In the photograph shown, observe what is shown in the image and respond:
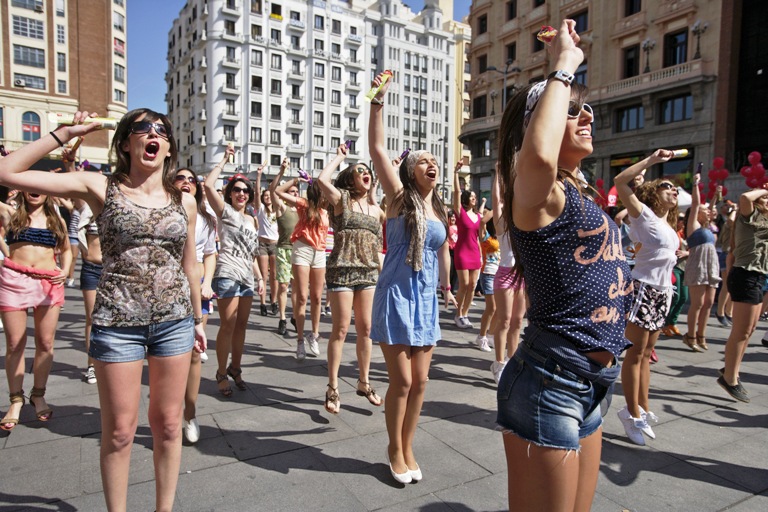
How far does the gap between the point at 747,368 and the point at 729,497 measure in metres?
3.66

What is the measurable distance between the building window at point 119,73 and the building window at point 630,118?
5619 centimetres

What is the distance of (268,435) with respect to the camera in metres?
3.79

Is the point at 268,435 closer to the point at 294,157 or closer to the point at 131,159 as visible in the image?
the point at 131,159

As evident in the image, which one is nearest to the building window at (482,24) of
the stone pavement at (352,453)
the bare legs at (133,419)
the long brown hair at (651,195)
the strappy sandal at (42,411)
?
the long brown hair at (651,195)

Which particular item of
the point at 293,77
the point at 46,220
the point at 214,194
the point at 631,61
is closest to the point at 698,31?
the point at 631,61

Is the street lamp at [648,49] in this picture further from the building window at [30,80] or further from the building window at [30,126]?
the building window at [30,80]

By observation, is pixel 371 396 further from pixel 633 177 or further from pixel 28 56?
pixel 28 56

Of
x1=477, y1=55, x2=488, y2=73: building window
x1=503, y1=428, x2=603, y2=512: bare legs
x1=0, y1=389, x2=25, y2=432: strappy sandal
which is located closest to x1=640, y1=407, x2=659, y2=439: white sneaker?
x1=503, y1=428, x2=603, y2=512: bare legs

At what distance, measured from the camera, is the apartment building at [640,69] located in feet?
81.8

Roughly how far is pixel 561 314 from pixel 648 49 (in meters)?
30.9

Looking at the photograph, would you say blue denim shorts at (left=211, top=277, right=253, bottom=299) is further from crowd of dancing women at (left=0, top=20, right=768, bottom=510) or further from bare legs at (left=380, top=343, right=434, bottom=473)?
bare legs at (left=380, top=343, right=434, bottom=473)

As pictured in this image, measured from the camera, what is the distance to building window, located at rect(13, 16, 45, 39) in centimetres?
5244

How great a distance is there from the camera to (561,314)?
1.70 m

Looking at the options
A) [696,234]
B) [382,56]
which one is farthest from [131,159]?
[382,56]
